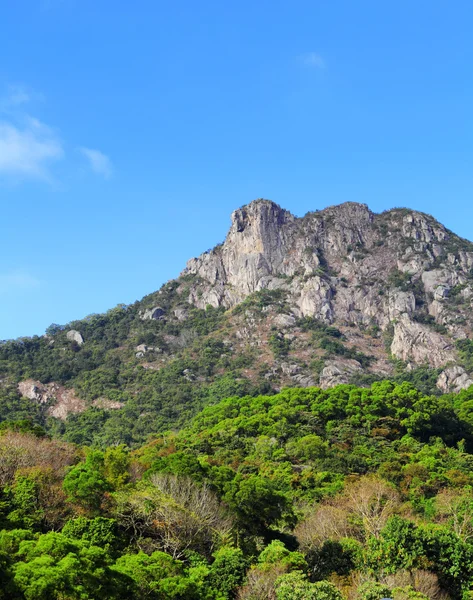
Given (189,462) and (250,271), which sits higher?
(250,271)

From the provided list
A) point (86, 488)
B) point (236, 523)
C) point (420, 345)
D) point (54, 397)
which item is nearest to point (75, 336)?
point (54, 397)

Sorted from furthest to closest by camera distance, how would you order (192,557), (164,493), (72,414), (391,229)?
(391,229)
(72,414)
(164,493)
(192,557)

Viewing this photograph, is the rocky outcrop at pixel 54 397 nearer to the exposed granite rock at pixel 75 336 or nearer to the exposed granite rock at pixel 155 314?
the exposed granite rock at pixel 75 336

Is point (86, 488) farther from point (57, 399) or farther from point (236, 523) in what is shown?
point (57, 399)

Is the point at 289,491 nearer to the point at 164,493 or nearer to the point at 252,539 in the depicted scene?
the point at 252,539

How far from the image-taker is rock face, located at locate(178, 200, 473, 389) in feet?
397

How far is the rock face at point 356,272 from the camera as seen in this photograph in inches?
4769

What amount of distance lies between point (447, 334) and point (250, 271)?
40.5 meters

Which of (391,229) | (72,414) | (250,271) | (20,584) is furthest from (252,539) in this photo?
(391,229)

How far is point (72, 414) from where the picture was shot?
10194cm

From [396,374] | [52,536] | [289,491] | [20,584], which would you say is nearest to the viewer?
[20,584]

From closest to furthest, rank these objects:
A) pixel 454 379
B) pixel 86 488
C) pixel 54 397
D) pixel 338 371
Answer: pixel 86 488, pixel 338 371, pixel 454 379, pixel 54 397

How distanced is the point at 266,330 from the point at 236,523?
81.5 m

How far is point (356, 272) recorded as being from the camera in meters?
134
